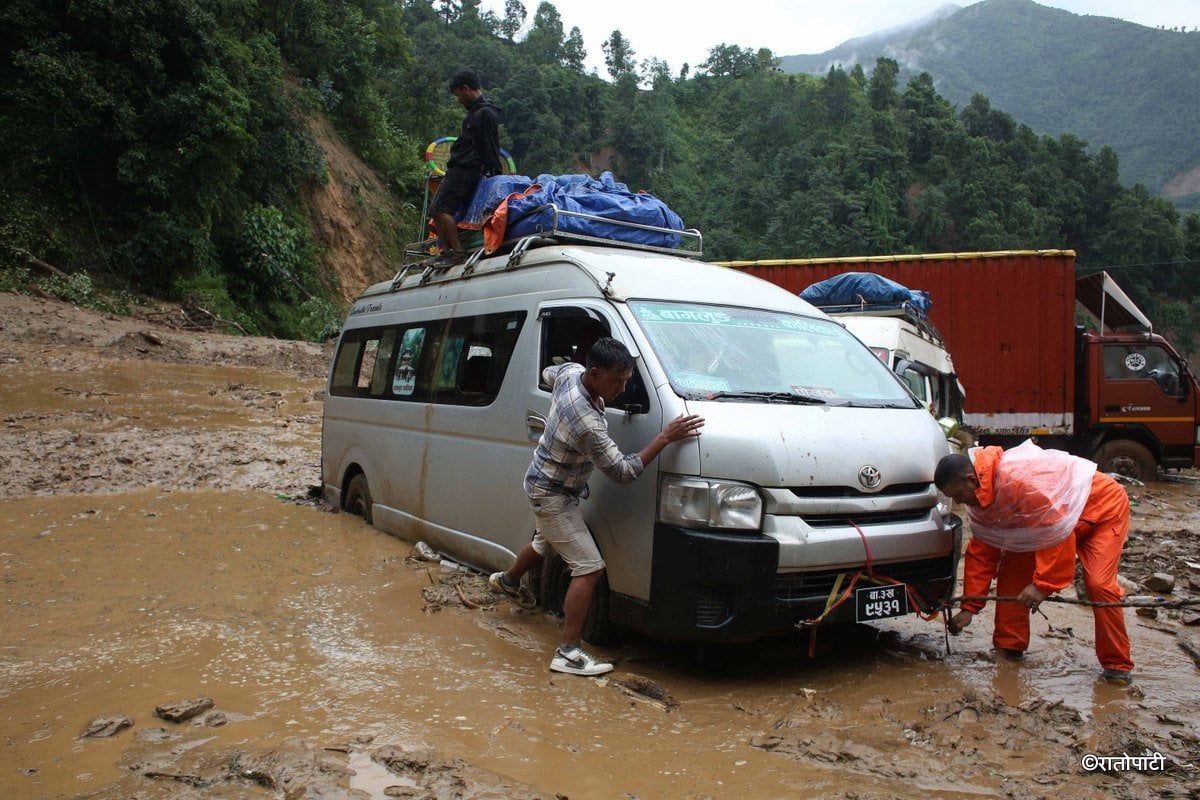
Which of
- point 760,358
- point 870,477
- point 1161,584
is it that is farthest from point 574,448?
point 1161,584

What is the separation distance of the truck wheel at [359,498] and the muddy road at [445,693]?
0.22 m

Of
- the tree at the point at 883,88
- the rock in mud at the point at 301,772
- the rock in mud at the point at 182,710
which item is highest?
the tree at the point at 883,88

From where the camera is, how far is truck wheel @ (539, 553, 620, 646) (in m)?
4.38

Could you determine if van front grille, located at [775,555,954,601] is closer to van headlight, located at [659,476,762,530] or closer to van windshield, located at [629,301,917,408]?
van headlight, located at [659,476,762,530]

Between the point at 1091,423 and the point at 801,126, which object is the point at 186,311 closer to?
the point at 1091,423

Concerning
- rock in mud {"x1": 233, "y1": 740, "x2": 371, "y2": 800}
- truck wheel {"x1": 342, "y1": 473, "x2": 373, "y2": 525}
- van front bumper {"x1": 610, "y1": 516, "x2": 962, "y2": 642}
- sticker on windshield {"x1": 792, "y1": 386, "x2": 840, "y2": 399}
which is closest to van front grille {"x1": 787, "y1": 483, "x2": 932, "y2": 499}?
van front bumper {"x1": 610, "y1": 516, "x2": 962, "y2": 642}

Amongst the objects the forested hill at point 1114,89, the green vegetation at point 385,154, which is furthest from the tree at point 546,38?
the forested hill at point 1114,89

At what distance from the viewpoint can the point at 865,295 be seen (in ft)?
33.6

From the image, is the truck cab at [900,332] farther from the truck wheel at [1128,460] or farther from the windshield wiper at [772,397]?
the windshield wiper at [772,397]

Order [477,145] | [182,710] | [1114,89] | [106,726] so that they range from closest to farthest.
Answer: [106,726], [182,710], [477,145], [1114,89]

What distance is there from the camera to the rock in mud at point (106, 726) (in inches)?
131

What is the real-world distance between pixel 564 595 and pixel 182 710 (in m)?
1.94

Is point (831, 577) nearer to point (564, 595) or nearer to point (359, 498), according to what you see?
point (564, 595)

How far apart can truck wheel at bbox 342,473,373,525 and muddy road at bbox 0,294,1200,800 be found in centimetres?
22
